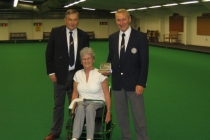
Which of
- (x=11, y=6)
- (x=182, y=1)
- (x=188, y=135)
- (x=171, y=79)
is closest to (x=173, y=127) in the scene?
(x=188, y=135)

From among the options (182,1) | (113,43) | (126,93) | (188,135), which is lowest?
(188,135)

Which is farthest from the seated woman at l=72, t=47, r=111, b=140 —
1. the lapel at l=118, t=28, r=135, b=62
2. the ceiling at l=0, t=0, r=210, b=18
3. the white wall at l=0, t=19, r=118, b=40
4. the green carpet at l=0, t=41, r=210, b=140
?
the white wall at l=0, t=19, r=118, b=40

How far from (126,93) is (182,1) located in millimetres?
14052

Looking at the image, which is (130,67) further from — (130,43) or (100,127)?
(100,127)

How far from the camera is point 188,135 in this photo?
13.9ft

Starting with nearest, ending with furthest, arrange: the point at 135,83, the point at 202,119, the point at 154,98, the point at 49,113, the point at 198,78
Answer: the point at 135,83
the point at 202,119
the point at 49,113
the point at 154,98
the point at 198,78

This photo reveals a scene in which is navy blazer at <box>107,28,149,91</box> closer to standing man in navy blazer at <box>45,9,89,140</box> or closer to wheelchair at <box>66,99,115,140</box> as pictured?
wheelchair at <box>66,99,115,140</box>

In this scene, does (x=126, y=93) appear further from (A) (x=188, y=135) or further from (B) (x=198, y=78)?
(B) (x=198, y=78)

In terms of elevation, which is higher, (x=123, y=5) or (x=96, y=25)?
(x=123, y=5)

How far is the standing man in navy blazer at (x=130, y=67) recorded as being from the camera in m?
3.41

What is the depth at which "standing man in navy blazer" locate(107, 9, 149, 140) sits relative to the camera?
341cm

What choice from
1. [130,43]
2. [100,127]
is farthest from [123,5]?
[100,127]

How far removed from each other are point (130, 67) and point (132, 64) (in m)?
0.04

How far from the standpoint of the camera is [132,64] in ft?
11.4
